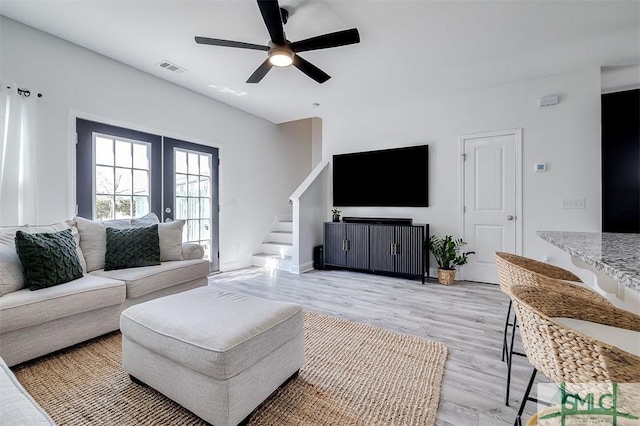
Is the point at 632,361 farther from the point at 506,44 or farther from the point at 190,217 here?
the point at 190,217

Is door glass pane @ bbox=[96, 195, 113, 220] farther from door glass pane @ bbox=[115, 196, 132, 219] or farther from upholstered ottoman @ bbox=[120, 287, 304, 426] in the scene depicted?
upholstered ottoman @ bbox=[120, 287, 304, 426]

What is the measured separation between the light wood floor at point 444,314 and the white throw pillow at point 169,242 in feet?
3.09

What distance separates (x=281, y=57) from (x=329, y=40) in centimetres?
46

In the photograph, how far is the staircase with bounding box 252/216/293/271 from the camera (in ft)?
15.6

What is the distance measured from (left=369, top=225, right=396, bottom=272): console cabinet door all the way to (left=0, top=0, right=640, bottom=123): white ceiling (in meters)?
2.04

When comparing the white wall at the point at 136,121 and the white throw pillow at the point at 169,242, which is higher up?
the white wall at the point at 136,121

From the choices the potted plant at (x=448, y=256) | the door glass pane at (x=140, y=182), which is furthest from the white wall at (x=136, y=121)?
the potted plant at (x=448, y=256)

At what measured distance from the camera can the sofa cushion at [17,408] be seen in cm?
→ 63

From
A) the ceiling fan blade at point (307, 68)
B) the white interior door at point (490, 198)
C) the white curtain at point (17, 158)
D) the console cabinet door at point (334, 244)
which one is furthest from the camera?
the console cabinet door at point (334, 244)

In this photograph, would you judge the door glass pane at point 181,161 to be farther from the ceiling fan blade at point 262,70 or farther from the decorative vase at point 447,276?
the decorative vase at point 447,276

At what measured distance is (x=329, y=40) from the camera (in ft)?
7.32

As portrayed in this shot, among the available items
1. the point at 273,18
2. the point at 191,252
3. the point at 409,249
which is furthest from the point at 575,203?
the point at 191,252

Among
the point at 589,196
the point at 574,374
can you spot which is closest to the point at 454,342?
the point at 574,374

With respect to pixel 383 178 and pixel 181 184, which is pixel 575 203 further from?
pixel 181 184
